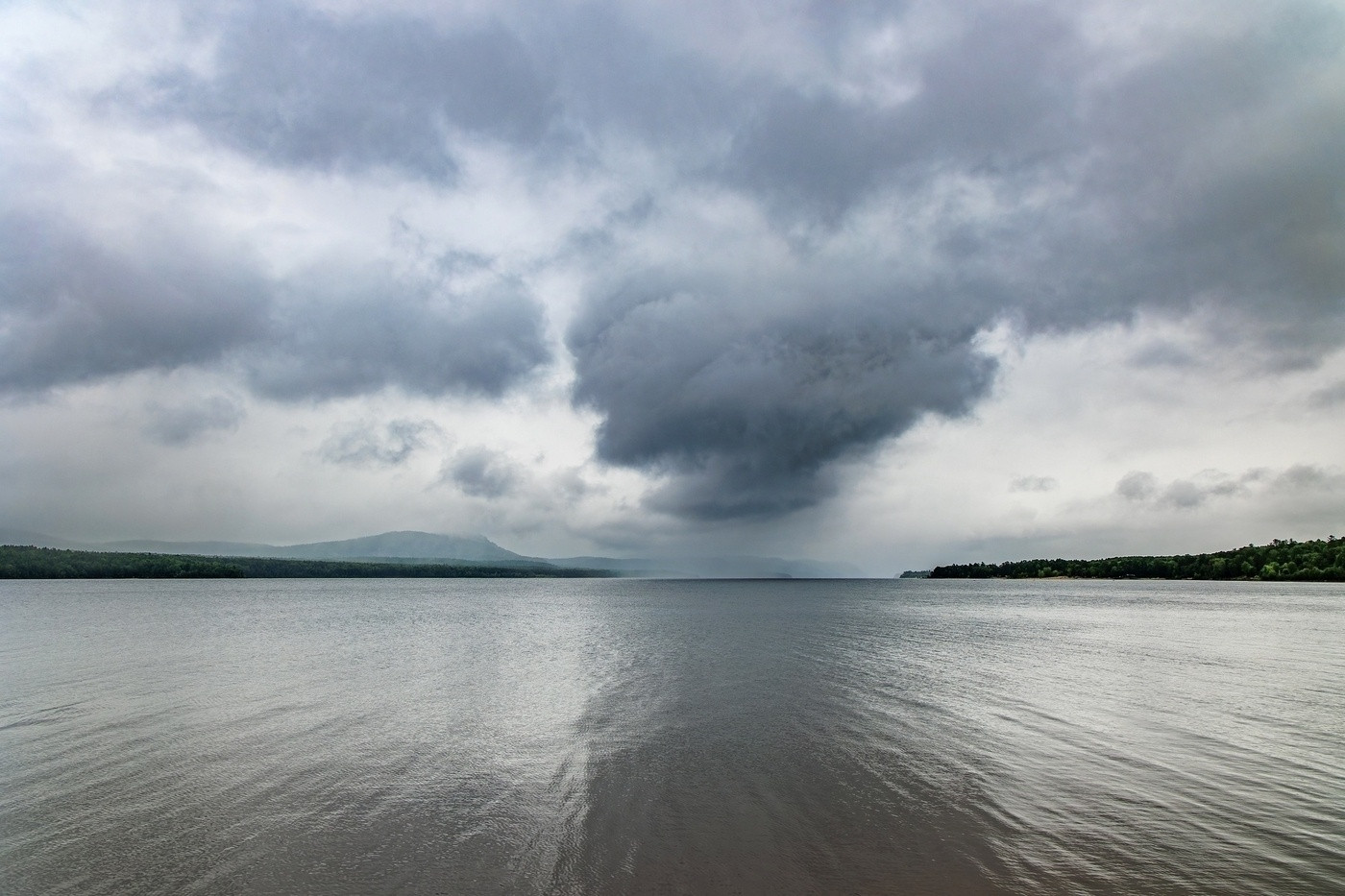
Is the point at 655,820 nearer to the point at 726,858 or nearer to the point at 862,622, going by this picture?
the point at 726,858

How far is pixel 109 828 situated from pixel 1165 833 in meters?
17.1

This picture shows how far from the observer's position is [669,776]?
14.3 meters

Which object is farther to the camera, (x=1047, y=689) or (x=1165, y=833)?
(x=1047, y=689)

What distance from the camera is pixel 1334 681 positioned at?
26.6m

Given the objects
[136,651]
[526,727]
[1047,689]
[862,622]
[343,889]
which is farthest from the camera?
[862,622]

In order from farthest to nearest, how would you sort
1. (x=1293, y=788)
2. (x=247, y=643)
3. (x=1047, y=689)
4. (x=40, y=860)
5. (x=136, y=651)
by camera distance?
(x=247, y=643) → (x=136, y=651) → (x=1047, y=689) → (x=1293, y=788) → (x=40, y=860)

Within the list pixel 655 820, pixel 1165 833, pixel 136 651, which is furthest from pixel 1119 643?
pixel 136 651

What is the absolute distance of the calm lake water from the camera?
32.0ft

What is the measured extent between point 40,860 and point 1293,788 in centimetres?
2162

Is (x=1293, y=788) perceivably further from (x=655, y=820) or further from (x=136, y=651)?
(x=136, y=651)

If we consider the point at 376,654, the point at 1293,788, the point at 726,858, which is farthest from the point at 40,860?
the point at 376,654

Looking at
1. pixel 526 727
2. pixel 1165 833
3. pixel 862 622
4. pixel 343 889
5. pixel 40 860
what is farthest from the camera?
pixel 862 622

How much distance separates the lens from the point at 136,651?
35.4 meters

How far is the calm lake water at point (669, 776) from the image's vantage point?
9.74 meters
